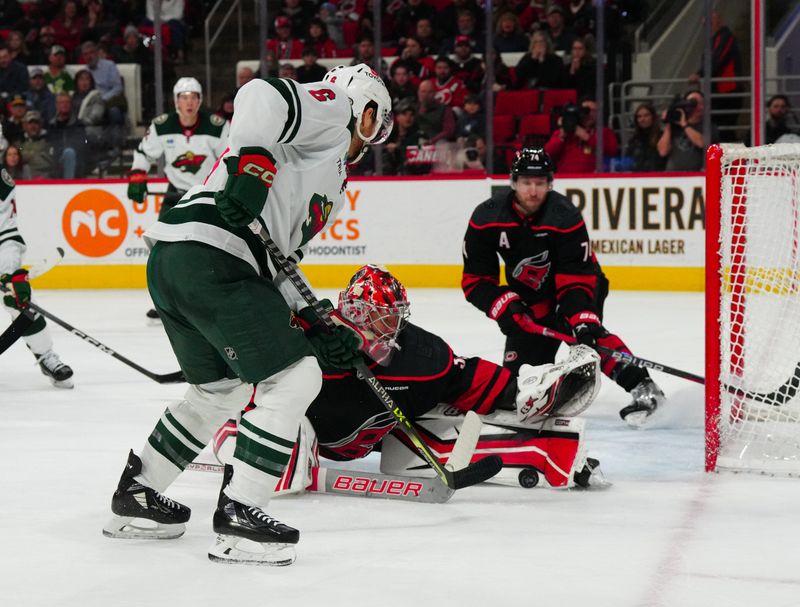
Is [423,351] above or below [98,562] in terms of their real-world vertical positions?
above

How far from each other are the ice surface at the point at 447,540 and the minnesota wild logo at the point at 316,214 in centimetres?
64

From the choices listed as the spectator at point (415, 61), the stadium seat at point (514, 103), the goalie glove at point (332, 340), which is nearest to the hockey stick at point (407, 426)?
the goalie glove at point (332, 340)

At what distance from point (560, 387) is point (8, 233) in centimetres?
255

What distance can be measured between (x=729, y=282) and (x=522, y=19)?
602cm

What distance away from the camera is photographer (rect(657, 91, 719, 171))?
7.64m

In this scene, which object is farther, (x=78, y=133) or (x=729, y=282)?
(x=78, y=133)

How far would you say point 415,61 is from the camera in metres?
8.91

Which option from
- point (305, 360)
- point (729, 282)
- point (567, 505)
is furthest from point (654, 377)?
point (305, 360)

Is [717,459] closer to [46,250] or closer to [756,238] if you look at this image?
[756,238]

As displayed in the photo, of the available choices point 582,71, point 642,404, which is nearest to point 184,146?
point 582,71

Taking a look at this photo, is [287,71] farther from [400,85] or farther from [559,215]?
[559,215]

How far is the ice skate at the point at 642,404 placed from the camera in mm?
3902

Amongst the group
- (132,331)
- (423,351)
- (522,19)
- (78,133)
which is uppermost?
(522,19)

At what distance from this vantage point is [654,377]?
4.73 m
